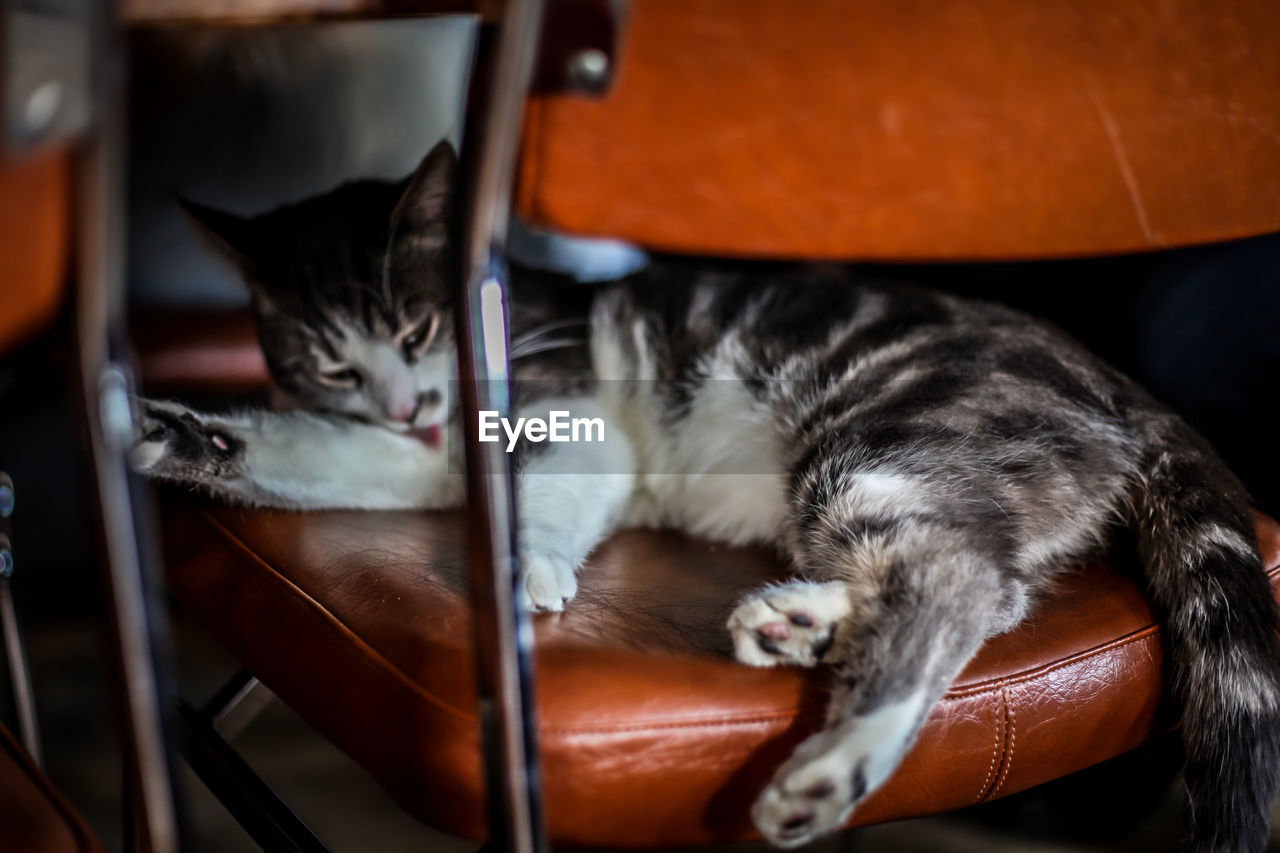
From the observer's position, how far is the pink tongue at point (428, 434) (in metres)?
1.04

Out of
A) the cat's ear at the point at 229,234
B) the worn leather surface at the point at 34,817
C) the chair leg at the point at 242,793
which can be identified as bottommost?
the chair leg at the point at 242,793

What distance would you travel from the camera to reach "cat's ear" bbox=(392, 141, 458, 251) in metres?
0.90

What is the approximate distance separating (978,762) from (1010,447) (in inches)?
11.6

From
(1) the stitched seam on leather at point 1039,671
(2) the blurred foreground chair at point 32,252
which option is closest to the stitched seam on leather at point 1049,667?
(1) the stitched seam on leather at point 1039,671

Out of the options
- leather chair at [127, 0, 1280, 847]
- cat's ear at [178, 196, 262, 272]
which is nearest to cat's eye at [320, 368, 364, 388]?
cat's ear at [178, 196, 262, 272]

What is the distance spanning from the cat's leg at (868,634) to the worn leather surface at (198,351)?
86 centimetres

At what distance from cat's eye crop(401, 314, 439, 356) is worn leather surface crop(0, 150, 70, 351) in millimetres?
654

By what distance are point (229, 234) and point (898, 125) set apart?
0.84 metres

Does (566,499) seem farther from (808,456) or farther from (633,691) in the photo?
(633,691)

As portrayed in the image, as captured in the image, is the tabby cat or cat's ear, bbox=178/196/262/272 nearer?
the tabby cat

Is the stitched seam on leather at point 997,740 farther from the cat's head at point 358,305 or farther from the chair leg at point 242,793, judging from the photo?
the cat's head at point 358,305

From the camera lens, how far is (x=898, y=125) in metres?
0.38

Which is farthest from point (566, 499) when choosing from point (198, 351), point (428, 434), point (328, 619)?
point (198, 351)

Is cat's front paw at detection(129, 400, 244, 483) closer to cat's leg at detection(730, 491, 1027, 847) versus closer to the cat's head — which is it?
the cat's head
